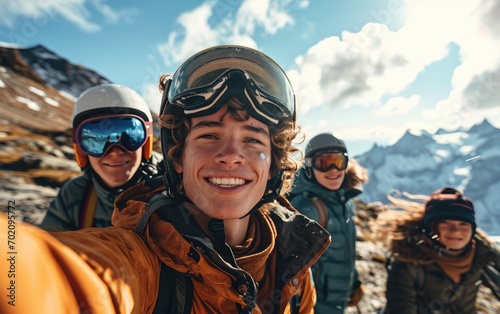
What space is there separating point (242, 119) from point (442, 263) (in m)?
3.49

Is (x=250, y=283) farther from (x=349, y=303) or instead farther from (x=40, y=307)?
(x=349, y=303)

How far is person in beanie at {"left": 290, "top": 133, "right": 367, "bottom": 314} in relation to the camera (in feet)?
13.1

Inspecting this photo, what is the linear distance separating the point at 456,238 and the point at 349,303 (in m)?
1.92

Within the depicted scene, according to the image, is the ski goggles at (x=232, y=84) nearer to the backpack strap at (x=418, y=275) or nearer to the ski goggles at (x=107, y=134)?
the ski goggles at (x=107, y=134)

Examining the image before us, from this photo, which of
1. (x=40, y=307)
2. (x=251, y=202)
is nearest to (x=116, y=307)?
(x=40, y=307)

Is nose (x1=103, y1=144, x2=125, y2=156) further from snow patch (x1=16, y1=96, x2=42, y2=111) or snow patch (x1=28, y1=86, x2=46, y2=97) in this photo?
snow patch (x1=28, y1=86, x2=46, y2=97)

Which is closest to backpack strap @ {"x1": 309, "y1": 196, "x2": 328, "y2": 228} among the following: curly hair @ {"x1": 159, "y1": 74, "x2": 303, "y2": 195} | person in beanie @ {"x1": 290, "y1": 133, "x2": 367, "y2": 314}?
person in beanie @ {"x1": 290, "y1": 133, "x2": 367, "y2": 314}

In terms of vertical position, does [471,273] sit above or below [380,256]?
above

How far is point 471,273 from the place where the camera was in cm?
366

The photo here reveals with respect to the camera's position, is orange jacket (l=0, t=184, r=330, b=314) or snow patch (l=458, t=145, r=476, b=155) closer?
orange jacket (l=0, t=184, r=330, b=314)

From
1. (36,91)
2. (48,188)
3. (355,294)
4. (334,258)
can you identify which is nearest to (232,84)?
(334,258)

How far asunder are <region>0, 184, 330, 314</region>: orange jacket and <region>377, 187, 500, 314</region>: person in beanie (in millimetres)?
2121

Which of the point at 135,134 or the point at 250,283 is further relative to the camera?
the point at 135,134

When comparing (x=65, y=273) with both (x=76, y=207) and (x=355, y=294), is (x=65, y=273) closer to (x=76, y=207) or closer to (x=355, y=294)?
(x=76, y=207)
